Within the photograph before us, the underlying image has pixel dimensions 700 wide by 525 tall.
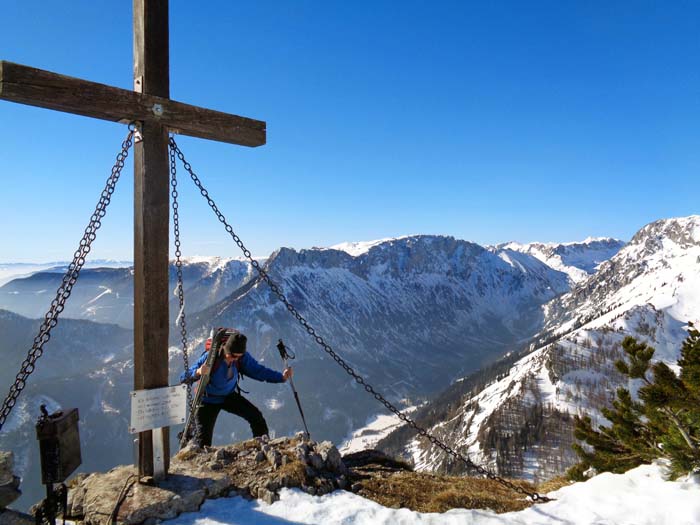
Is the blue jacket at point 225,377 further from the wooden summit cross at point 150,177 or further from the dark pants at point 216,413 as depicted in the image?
the wooden summit cross at point 150,177

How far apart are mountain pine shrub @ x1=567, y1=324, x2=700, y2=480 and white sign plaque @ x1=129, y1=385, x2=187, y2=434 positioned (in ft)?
28.1

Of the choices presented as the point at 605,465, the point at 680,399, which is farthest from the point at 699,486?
the point at 605,465

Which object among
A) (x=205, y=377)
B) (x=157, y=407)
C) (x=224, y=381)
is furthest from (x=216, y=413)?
(x=157, y=407)

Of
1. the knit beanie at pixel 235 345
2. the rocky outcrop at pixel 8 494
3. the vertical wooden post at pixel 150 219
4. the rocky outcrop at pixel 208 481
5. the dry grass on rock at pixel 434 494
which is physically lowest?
the dry grass on rock at pixel 434 494

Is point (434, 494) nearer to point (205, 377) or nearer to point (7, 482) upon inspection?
point (205, 377)

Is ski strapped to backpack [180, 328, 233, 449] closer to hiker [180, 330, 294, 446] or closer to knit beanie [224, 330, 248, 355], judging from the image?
hiker [180, 330, 294, 446]

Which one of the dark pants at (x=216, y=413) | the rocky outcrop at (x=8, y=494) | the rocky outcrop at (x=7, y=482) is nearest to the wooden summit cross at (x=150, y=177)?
the rocky outcrop at (x=8, y=494)

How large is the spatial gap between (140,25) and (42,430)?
665 centimetres

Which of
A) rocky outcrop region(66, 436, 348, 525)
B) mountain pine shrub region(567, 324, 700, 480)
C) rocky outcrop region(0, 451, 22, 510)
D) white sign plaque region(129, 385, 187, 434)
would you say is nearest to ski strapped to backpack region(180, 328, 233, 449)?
rocky outcrop region(66, 436, 348, 525)

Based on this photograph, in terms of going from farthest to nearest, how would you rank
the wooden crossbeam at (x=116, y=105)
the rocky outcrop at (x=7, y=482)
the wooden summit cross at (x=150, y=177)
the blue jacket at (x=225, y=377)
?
the blue jacket at (x=225, y=377) < the wooden summit cross at (x=150, y=177) < the rocky outcrop at (x=7, y=482) < the wooden crossbeam at (x=116, y=105)

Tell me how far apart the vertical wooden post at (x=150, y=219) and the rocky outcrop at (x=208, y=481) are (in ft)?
Answer: 1.78

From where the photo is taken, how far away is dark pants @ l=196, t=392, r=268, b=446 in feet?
33.4

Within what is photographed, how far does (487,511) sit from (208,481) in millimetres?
4878

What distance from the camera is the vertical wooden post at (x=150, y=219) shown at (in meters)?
7.17
